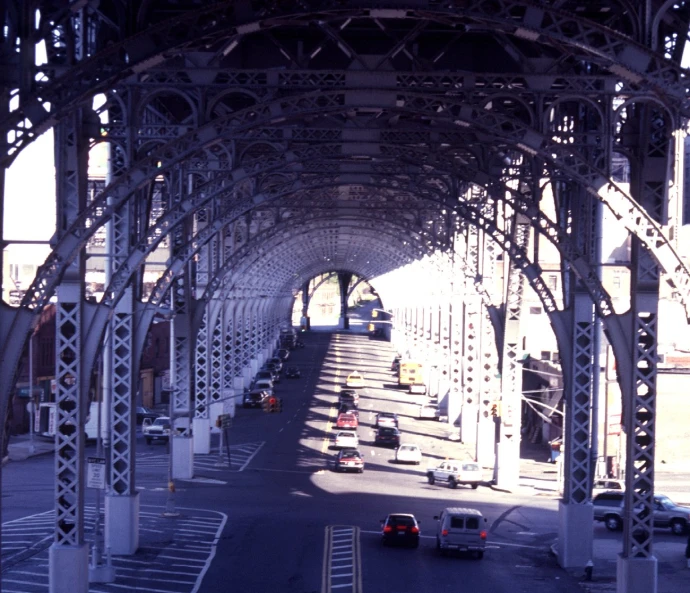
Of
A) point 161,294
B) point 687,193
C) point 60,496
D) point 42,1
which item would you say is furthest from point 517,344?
point 42,1

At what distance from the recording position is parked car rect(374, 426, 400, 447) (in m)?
62.7

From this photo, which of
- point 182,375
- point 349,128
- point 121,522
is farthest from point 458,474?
point 349,128

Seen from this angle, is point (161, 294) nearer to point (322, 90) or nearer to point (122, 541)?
point (122, 541)

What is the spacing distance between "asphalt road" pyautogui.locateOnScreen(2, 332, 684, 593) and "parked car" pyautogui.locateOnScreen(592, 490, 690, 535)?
123cm

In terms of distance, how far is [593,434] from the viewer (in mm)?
33969

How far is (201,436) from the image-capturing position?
57.9 metres

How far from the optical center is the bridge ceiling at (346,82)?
18.6 m

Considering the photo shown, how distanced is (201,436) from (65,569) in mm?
32212

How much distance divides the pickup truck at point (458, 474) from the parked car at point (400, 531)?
14321 mm

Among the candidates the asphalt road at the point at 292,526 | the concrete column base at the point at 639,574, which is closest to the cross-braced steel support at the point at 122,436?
the asphalt road at the point at 292,526

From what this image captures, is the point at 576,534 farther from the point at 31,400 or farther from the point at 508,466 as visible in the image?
the point at 31,400

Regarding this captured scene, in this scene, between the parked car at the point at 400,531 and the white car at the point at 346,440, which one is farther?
the white car at the point at 346,440

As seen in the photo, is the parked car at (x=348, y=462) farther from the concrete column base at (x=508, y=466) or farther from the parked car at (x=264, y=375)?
the parked car at (x=264, y=375)

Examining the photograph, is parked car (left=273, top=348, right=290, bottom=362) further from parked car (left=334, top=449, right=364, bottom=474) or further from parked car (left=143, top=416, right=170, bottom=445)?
parked car (left=334, top=449, right=364, bottom=474)
